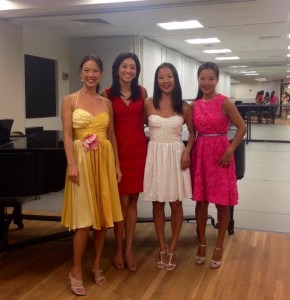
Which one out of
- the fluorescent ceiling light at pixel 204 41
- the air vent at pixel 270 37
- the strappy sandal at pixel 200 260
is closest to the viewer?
the strappy sandal at pixel 200 260

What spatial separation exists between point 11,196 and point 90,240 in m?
1.19

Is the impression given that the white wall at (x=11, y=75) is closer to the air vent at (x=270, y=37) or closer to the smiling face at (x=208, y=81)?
the smiling face at (x=208, y=81)

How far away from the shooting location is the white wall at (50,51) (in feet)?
23.0

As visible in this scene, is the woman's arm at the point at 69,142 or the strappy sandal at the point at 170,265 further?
the strappy sandal at the point at 170,265

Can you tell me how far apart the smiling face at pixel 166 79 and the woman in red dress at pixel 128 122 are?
16 cm

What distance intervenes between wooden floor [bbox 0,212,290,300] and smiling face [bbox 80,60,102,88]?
1414mm

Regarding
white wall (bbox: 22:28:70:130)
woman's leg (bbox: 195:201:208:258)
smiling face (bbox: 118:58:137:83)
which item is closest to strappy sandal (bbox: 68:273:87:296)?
woman's leg (bbox: 195:201:208:258)

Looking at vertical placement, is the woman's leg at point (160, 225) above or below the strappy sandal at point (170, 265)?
above

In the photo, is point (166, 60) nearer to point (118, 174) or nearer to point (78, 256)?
point (118, 174)

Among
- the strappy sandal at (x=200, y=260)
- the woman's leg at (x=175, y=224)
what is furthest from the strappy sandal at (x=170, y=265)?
the strappy sandal at (x=200, y=260)

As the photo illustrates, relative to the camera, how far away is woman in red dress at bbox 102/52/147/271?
2836 mm

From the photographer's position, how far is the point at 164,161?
289cm

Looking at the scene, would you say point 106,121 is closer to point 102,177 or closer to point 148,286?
point 102,177

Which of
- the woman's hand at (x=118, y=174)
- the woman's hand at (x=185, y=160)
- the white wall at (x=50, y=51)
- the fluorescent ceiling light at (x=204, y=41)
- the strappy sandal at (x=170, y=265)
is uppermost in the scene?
the fluorescent ceiling light at (x=204, y=41)
